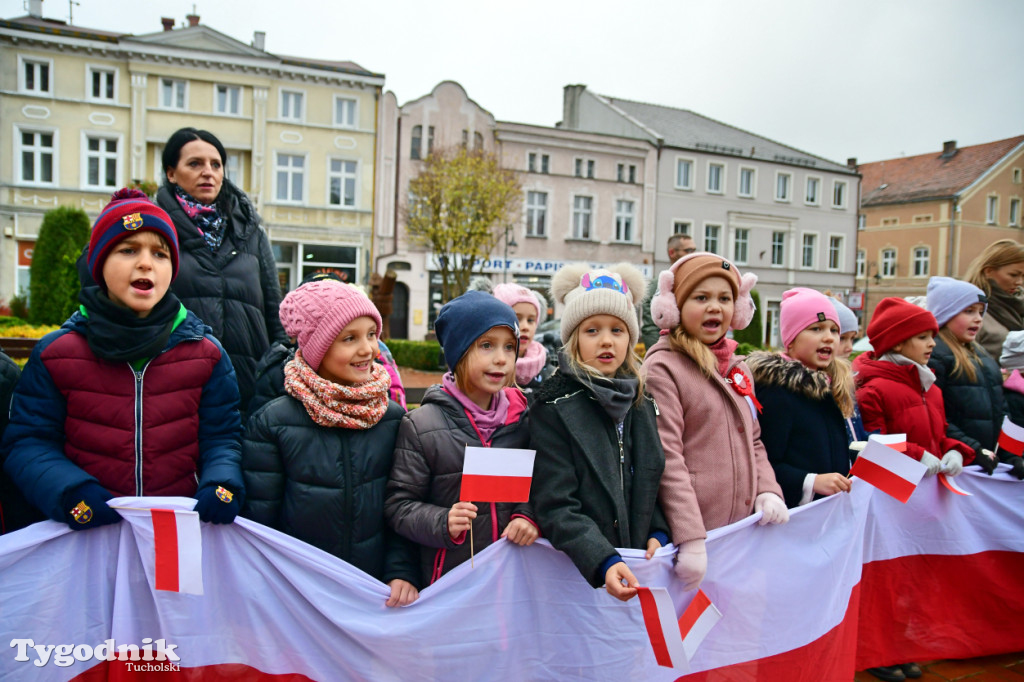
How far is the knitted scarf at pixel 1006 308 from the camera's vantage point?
185 inches

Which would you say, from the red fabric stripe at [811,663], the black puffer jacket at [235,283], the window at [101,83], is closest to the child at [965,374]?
the red fabric stripe at [811,663]

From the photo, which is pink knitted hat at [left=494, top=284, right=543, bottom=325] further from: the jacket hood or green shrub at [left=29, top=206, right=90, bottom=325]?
green shrub at [left=29, top=206, right=90, bottom=325]

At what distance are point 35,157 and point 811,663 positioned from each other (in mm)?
29404

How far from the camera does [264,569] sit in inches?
86.0

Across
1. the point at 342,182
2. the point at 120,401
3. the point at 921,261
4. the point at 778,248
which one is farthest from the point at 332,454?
the point at 921,261

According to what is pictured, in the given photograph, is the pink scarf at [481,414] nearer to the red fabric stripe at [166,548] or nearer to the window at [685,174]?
the red fabric stripe at [166,548]

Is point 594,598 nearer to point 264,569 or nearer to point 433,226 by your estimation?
point 264,569

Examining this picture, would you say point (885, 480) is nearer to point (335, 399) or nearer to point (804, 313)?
point (804, 313)

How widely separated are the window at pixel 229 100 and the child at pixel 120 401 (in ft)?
85.6

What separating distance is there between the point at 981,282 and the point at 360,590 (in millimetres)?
4833

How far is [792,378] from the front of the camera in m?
3.02

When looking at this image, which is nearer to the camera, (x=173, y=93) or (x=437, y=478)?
(x=437, y=478)

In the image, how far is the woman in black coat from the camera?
3.06 m

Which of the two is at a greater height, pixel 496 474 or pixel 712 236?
pixel 712 236
